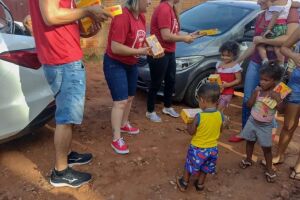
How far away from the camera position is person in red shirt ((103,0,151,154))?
375 cm

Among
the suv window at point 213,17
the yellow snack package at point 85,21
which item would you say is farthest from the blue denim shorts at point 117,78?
the suv window at point 213,17

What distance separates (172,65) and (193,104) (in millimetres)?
902

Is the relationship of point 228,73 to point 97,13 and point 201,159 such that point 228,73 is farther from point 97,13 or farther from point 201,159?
point 97,13

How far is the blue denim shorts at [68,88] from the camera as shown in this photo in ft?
10.3

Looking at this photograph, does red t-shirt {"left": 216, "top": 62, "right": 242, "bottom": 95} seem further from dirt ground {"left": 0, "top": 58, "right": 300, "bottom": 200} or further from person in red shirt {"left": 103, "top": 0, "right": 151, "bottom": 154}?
person in red shirt {"left": 103, "top": 0, "right": 151, "bottom": 154}

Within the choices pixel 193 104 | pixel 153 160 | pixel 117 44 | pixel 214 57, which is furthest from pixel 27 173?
pixel 214 57

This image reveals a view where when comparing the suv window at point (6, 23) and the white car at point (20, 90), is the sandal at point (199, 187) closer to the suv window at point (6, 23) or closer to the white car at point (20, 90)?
the white car at point (20, 90)

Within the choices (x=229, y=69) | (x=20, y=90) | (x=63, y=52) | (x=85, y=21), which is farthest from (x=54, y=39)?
(x=229, y=69)

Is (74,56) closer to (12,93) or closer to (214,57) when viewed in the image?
(12,93)

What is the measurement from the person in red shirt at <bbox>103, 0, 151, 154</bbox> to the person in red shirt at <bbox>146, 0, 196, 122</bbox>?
715 mm

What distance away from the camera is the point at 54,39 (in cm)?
306

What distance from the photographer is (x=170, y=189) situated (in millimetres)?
3557

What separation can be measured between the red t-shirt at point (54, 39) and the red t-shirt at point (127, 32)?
2.18ft

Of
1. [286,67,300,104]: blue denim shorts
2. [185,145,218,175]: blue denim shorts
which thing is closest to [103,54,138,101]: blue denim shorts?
[185,145,218,175]: blue denim shorts
